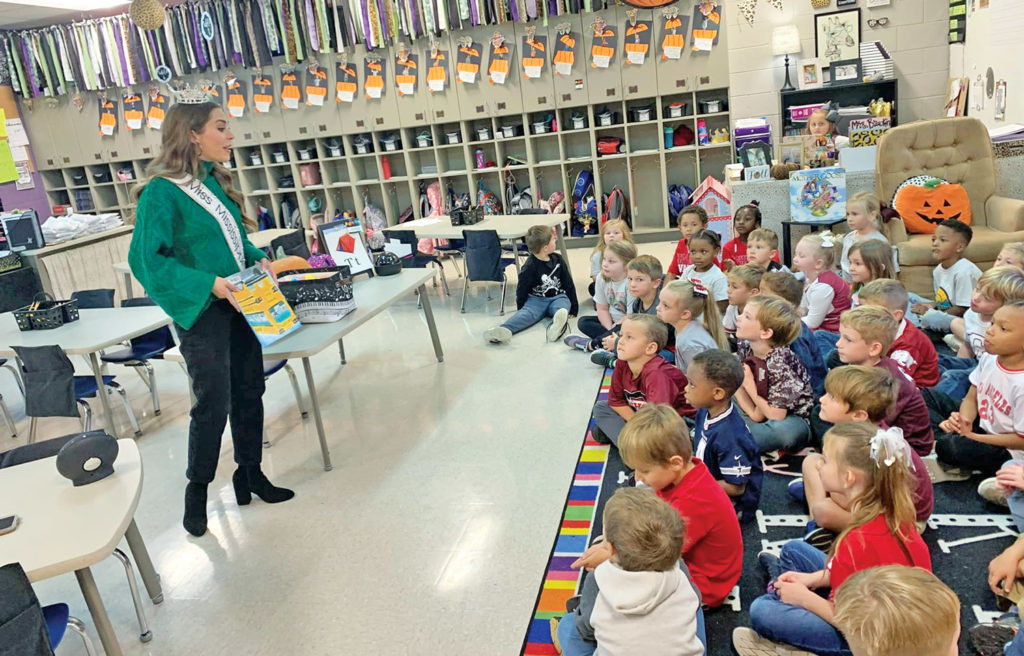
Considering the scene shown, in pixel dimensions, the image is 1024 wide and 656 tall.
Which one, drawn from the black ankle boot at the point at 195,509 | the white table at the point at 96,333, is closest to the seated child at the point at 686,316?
the black ankle boot at the point at 195,509

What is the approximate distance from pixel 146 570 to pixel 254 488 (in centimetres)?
69

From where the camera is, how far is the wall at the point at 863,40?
265 inches

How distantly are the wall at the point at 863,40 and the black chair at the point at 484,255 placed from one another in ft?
10.6

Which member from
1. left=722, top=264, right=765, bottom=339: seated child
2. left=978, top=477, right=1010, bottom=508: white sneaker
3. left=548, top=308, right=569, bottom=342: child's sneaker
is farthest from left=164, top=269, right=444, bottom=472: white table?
left=978, top=477, right=1010, bottom=508: white sneaker

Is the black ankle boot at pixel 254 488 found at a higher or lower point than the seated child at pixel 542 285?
lower

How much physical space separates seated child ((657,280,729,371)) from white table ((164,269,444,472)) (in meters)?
1.41

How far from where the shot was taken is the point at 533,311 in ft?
17.3

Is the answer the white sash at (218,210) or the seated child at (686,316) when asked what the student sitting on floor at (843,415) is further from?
the white sash at (218,210)

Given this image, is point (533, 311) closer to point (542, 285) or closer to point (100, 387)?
point (542, 285)

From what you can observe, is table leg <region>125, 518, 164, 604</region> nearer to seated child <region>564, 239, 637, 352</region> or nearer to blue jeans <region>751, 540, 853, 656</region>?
blue jeans <region>751, 540, 853, 656</region>

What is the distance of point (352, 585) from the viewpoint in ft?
8.35

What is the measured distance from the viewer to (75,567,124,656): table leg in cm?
183

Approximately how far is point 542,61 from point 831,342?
5.00 metres

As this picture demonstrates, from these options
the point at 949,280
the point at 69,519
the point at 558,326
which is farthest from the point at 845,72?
the point at 69,519
